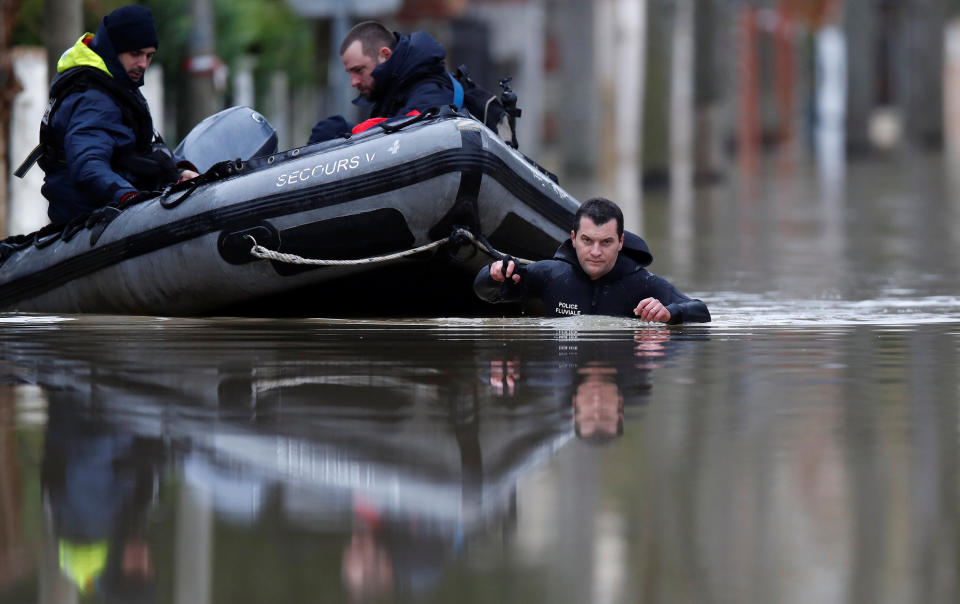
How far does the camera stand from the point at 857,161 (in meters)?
45.6

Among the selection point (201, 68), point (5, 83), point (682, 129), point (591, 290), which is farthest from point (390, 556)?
point (682, 129)

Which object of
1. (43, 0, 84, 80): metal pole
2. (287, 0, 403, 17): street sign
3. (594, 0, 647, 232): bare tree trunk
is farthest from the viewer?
(594, 0, 647, 232): bare tree trunk

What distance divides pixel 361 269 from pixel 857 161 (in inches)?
1456

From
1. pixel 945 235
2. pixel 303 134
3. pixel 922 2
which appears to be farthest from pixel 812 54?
pixel 945 235

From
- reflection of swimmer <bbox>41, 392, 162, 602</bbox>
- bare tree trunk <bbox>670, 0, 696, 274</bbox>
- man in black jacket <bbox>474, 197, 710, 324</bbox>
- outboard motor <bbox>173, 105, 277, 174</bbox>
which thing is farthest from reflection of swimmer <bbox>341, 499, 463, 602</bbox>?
bare tree trunk <bbox>670, 0, 696, 274</bbox>

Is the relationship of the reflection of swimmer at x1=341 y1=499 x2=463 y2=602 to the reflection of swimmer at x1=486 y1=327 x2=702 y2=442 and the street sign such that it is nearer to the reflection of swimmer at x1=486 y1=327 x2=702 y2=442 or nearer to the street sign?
the reflection of swimmer at x1=486 y1=327 x2=702 y2=442

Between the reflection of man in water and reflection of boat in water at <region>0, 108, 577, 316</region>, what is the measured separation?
217cm

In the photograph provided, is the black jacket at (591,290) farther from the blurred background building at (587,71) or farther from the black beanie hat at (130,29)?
the blurred background building at (587,71)

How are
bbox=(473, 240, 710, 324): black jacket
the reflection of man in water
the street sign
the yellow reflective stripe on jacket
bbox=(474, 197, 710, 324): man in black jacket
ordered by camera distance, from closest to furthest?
the reflection of man in water < bbox=(474, 197, 710, 324): man in black jacket < bbox=(473, 240, 710, 324): black jacket < the yellow reflective stripe on jacket < the street sign

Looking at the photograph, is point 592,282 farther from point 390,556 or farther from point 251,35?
point 251,35

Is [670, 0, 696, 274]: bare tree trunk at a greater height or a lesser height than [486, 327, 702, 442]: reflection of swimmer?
greater

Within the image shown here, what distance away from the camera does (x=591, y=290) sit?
9008 millimetres

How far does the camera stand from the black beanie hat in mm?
9953

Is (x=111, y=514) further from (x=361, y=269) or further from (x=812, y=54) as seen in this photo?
(x=812, y=54)
